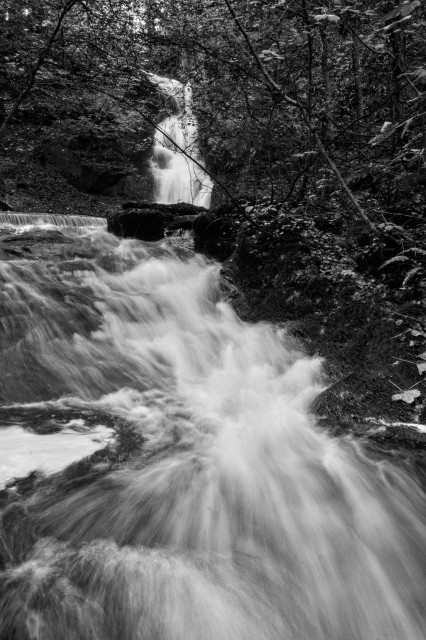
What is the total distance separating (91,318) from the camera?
559cm

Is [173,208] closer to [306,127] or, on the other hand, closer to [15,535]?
[306,127]

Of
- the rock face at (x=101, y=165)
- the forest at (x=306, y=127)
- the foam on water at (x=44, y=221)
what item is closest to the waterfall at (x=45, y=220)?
the foam on water at (x=44, y=221)

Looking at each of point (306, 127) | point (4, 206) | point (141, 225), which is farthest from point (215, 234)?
point (4, 206)

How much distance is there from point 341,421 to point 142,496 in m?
1.80

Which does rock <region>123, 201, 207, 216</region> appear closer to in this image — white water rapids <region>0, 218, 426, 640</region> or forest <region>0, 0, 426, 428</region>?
forest <region>0, 0, 426, 428</region>

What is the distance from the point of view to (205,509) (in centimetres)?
277

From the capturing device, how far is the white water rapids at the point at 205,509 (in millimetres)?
1999

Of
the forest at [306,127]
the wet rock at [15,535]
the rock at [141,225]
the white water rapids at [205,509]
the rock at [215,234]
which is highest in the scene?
the forest at [306,127]

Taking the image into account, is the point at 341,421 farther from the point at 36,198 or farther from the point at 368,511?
the point at 36,198

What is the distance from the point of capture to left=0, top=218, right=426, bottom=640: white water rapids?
2.00m

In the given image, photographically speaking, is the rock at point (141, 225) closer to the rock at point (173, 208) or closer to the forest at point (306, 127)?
the rock at point (173, 208)

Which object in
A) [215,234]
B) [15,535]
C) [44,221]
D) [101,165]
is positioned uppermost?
[101,165]

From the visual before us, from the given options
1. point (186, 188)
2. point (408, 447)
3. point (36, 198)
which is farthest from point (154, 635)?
point (186, 188)

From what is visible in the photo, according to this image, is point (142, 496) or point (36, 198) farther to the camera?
point (36, 198)
